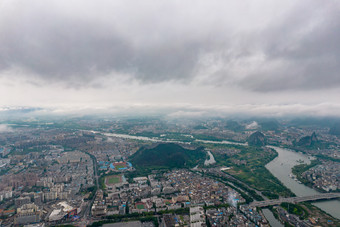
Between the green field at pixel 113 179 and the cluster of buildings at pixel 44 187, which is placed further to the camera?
the green field at pixel 113 179

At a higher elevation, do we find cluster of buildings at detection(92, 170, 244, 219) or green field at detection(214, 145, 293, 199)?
cluster of buildings at detection(92, 170, 244, 219)

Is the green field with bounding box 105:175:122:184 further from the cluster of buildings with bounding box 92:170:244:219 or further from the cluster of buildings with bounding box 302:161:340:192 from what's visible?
the cluster of buildings with bounding box 302:161:340:192

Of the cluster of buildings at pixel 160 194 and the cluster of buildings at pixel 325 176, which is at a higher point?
the cluster of buildings at pixel 160 194

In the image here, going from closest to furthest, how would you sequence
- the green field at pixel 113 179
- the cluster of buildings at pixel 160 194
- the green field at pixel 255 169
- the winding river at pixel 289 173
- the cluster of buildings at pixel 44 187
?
the cluster of buildings at pixel 44 187 → the cluster of buildings at pixel 160 194 → the winding river at pixel 289 173 → the green field at pixel 255 169 → the green field at pixel 113 179

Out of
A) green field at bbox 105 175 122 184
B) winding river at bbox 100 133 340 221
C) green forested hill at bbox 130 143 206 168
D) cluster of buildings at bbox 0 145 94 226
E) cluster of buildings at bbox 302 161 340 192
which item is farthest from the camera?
green forested hill at bbox 130 143 206 168

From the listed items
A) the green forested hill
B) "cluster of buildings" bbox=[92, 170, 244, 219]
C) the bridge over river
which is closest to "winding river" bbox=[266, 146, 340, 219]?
the bridge over river

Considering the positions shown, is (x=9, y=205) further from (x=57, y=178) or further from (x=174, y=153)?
(x=174, y=153)

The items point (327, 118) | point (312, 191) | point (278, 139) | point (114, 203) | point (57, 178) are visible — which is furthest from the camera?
point (327, 118)

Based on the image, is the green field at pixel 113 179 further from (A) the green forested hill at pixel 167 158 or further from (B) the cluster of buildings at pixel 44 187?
(A) the green forested hill at pixel 167 158

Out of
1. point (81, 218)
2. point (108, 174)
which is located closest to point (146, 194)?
point (81, 218)

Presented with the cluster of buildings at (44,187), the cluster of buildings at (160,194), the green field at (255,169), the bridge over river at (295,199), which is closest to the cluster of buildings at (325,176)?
the bridge over river at (295,199)

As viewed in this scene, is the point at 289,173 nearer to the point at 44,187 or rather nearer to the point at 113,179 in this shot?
the point at 113,179
